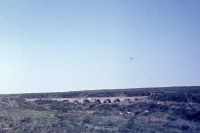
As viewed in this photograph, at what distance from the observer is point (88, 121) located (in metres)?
31.5

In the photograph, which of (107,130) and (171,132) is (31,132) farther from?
(171,132)

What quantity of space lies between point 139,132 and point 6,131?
9730 mm

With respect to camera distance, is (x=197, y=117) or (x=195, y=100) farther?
(x=195, y=100)

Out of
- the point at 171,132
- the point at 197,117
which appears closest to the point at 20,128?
the point at 171,132

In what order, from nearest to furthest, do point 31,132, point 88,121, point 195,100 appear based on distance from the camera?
1. point 31,132
2. point 88,121
3. point 195,100

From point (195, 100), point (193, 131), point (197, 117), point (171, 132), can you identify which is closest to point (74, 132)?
point (171, 132)

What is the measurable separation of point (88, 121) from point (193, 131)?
395 inches

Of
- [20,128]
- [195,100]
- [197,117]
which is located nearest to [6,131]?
[20,128]

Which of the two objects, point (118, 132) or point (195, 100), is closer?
point (118, 132)

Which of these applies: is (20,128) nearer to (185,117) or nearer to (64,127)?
(64,127)

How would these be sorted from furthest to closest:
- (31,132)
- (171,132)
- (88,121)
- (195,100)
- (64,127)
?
1. (195,100)
2. (88,121)
3. (64,127)
4. (31,132)
5. (171,132)

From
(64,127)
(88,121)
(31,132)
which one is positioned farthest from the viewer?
(88,121)

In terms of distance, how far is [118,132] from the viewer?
24.5 metres

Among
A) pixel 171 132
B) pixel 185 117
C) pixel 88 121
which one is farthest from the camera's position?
pixel 185 117
